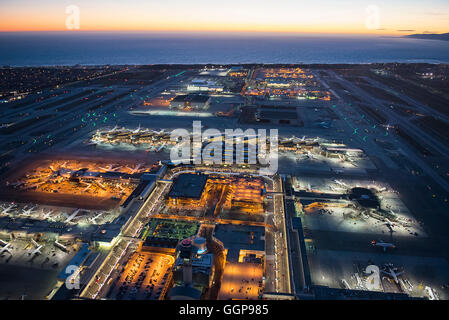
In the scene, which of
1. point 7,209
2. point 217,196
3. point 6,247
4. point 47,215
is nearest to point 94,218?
point 47,215

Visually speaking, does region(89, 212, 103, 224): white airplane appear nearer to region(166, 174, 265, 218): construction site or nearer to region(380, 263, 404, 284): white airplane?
region(166, 174, 265, 218): construction site

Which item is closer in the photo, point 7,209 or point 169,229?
point 169,229

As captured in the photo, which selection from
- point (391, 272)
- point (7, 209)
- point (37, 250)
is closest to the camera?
point (391, 272)

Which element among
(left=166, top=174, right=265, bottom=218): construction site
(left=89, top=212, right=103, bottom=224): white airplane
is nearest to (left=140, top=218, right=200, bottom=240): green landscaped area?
(left=166, top=174, right=265, bottom=218): construction site

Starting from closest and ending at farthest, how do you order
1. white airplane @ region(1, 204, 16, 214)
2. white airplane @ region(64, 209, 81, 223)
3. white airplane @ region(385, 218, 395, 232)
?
1. white airplane @ region(64, 209, 81, 223)
2. white airplane @ region(385, 218, 395, 232)
3. white airplane @ region(1, 204, 16, 214)

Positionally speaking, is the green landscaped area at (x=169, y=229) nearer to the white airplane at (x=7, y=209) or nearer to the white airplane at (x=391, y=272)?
the white airplane at (x=7, y=209)

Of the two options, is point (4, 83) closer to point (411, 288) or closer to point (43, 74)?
point (43, 74)

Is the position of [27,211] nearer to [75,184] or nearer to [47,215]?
[47,215]

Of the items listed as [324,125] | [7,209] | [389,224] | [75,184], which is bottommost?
[389,224]

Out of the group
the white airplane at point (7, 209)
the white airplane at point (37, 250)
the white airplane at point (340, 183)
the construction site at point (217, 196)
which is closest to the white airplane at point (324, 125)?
the white airplane at point (340, 183)

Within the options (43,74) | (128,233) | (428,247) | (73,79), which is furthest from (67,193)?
(43,74)

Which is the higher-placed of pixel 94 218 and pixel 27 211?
pixel 27 211
